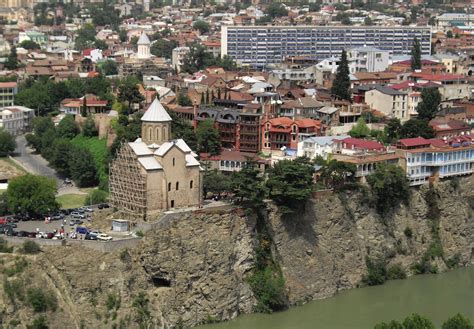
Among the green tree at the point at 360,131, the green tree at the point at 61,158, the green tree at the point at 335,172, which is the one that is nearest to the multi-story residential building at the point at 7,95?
the green tree at the point at 61,158

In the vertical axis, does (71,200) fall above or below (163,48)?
below

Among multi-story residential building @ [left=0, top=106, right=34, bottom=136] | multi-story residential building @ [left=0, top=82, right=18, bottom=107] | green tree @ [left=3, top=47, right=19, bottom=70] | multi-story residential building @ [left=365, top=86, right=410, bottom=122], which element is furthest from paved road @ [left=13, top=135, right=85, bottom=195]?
green tree @ [left=3, top=47, right=19, bottom=70]

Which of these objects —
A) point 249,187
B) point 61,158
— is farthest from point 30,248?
point 61,158

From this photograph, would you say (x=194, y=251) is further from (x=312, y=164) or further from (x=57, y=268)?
(x=312, y=164)

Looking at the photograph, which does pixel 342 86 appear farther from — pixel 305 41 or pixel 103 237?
pixel 305 41

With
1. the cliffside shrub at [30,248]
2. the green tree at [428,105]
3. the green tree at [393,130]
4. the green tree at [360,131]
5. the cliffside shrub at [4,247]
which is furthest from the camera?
the green tree at [428,105]

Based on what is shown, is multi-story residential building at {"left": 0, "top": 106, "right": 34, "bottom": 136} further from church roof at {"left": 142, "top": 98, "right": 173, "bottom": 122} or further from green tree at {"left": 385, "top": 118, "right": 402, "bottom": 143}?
green tree at {"left": 385, "top": 118, "right": 402, "bottom": 143}

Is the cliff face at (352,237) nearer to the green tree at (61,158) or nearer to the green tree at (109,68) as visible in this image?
the green tree at (61,158)
